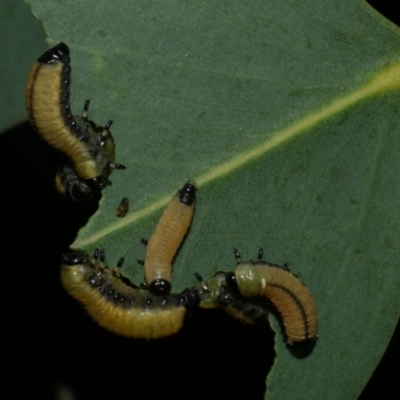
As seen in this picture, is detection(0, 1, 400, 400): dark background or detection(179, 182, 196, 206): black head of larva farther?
detection(0, 1, 400, 400): dark background

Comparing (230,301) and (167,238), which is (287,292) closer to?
(230,301)

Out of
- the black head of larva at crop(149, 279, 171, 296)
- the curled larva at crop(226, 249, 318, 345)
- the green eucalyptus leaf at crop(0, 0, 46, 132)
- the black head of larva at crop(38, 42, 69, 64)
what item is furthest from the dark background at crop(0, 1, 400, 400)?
the black head of larva at crop(38, 42, 69, 64)

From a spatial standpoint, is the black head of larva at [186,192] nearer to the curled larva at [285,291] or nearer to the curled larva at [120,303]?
the curled larva at [285,291]

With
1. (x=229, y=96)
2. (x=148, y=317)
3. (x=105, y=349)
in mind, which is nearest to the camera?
(x=229, y=96)

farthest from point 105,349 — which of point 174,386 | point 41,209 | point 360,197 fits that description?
point 360,197

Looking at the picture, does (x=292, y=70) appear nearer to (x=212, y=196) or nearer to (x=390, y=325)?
(x=212, y=196)

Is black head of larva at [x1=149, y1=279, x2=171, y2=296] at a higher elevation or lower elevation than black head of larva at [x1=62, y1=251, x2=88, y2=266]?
higher

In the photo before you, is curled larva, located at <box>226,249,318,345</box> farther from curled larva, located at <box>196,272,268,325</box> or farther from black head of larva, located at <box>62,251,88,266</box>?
black head of larva, located at <box>62,251,88,266</box>
